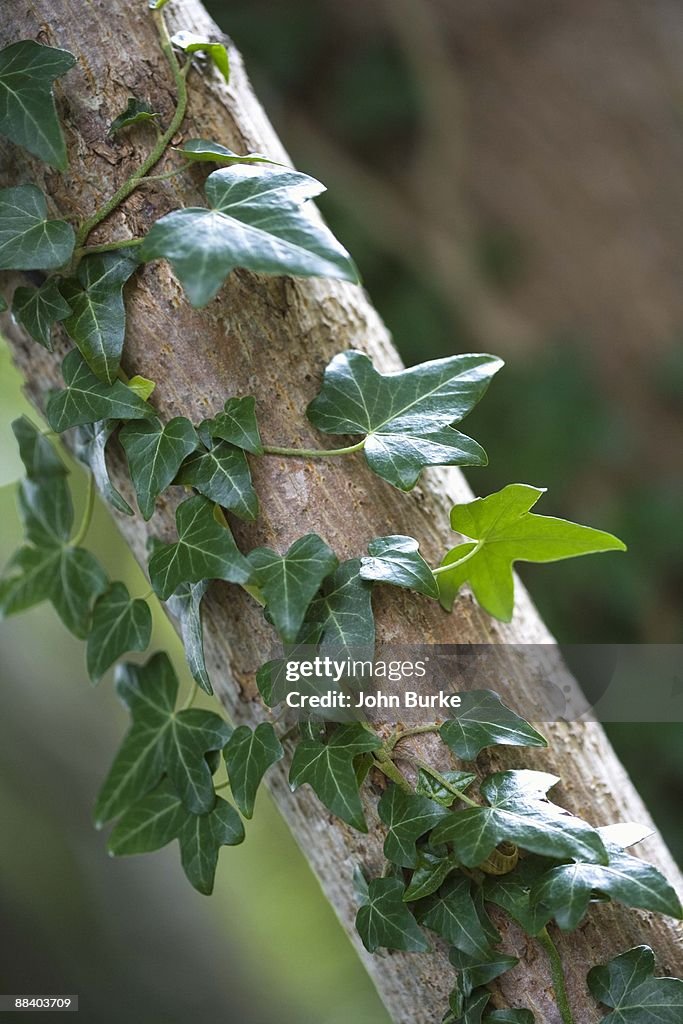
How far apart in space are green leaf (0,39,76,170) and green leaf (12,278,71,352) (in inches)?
3.1

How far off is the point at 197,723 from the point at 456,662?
0.62 ft

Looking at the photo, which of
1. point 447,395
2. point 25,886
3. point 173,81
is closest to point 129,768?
point 447,395

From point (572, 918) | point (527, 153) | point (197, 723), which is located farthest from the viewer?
point (527, 153)

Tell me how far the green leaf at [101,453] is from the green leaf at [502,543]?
0.21m

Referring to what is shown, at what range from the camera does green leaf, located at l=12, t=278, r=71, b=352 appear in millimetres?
554

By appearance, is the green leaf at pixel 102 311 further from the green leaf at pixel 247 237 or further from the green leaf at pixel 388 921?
the green leaf at pixel 388 921

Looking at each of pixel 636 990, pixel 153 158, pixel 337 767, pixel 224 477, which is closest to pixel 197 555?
pixel 224 477

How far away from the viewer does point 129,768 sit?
24.3 inches

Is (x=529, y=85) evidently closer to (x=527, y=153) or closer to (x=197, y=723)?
(x=527, y=153)

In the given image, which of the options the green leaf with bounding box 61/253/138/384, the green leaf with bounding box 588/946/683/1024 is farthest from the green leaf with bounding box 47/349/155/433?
the green leaf with bounding box 588/946/683/1024

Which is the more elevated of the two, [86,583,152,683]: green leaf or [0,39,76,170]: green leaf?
[0,39,76,170]: green leaf

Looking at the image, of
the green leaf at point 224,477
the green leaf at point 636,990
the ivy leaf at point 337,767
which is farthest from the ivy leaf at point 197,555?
the green leaf at point 636,990

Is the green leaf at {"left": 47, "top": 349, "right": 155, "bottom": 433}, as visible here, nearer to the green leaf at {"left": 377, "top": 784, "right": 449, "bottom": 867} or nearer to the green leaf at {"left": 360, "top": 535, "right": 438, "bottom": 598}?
the green leaf at {"left": 360, "top": 535, "right": 438, "bottom": 598}

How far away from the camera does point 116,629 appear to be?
2.10 ft
